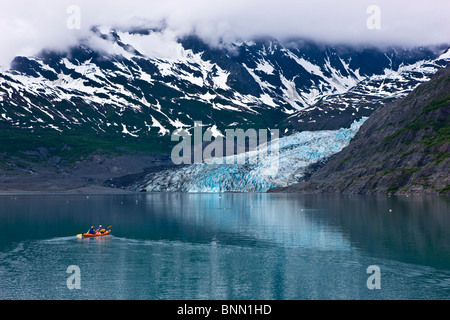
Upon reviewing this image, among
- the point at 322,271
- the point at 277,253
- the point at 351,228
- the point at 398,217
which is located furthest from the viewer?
the point at 398,217

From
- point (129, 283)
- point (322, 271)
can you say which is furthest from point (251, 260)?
point (129, 283)

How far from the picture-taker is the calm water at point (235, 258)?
141ft

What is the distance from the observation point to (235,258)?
191 feet

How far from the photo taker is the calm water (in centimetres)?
4309

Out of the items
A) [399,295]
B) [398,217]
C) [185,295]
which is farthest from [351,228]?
[185,295]

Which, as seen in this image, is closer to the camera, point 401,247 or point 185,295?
point 185,295

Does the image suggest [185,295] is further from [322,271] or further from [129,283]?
[322,271]

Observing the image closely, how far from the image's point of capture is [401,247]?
6241cm

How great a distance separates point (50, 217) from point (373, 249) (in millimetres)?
75731
